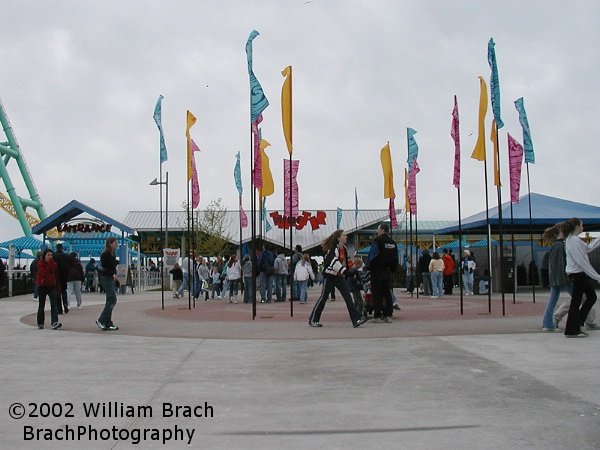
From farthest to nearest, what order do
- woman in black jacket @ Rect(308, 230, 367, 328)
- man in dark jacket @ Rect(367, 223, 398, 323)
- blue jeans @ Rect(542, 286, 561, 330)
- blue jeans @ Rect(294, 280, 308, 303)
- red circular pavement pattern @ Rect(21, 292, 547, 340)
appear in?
blue jeans @ Rect(294, 280, 308, 303) < man in dark jacket @ Rect(367, 223, 398, 323) < woman in black jacket @ Rect(308, 230, 367, 328) < red circular pavement pattern @ Rect(21, 292, 547, 340) < blue jeans @ Rect(542, 286, 561, 330)

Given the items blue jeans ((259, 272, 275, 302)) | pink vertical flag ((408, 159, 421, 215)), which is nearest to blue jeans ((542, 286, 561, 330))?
blue jeans ((259, 272, 275, 302))

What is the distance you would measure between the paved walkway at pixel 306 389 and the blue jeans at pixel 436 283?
1236 cm

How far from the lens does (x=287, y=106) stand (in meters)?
15.1

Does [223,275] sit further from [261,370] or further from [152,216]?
[152,216]

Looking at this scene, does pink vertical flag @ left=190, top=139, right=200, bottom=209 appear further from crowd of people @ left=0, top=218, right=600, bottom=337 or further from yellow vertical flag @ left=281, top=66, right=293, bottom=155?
yellow vertical flag @ left=281, top=66, right=293, bottom=155

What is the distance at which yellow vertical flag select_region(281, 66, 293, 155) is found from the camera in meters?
15.1

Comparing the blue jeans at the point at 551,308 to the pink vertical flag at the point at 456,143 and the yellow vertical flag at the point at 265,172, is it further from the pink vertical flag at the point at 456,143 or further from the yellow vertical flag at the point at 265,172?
the yellow vertical flag at the point at 265,172

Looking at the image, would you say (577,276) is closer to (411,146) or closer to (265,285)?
(265,285)

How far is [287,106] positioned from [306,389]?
9694 millimetres

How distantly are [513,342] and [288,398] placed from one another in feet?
15.5

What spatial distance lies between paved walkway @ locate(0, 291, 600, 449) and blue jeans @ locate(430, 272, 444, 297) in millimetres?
12359

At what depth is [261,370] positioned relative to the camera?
7.49 meters

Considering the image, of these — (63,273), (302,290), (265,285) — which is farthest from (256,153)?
(302,290)

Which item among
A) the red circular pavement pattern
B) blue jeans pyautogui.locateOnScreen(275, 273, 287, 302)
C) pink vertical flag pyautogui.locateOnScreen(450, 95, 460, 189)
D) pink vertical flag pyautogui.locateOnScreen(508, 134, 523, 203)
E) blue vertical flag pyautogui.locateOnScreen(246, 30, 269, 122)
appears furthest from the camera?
blue jeans pyautogui.locateOnScreen(275, 273, 287, 302)
